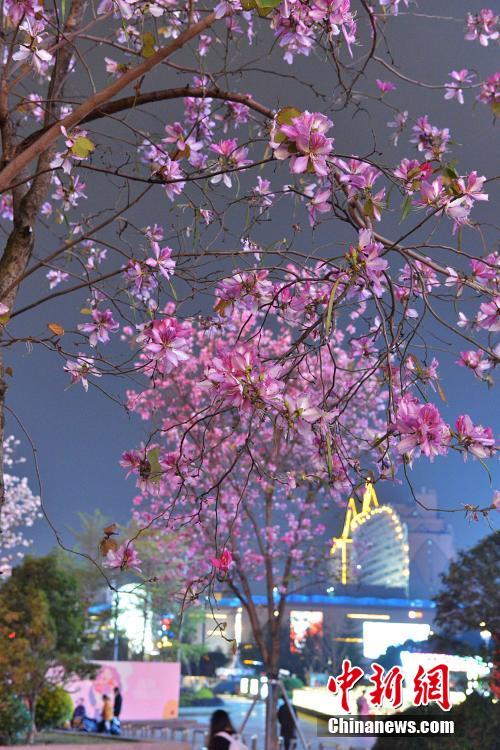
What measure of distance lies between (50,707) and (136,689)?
323 cm


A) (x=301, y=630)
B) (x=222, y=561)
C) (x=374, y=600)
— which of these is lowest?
(x=222, y=561)

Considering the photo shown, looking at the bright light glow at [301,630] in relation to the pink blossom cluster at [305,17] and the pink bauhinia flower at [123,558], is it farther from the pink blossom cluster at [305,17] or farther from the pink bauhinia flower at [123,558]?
the pink blossom cluster at [305,17]

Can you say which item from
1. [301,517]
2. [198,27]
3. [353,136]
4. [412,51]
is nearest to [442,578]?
[301,517]

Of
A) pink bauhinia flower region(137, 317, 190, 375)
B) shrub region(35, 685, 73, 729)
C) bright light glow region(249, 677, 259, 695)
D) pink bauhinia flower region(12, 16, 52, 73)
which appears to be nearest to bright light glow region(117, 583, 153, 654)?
bright light glow region(249, 677, 259, 695)

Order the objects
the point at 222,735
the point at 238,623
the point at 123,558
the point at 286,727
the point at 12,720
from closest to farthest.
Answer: the point at 123,558 → the point at 222,735 → the point at 12,720 → the point at 286,727 → the point at 238,623

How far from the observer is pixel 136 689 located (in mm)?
12906

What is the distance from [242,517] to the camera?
9.83 meters

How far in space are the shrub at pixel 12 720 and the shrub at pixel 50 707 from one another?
761mm

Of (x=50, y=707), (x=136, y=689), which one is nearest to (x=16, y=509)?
(x=136, y=689)

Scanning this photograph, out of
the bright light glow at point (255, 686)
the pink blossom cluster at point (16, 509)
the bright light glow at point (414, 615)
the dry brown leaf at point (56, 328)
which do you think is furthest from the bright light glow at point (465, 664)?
the bright light glow at point (414, 615)

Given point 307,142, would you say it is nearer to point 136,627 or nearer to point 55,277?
point 55,277

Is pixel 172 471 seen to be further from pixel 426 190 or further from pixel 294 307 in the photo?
pixel 426 190

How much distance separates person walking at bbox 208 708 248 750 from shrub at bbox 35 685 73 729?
510 cm

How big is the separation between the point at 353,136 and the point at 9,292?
5.94ft
